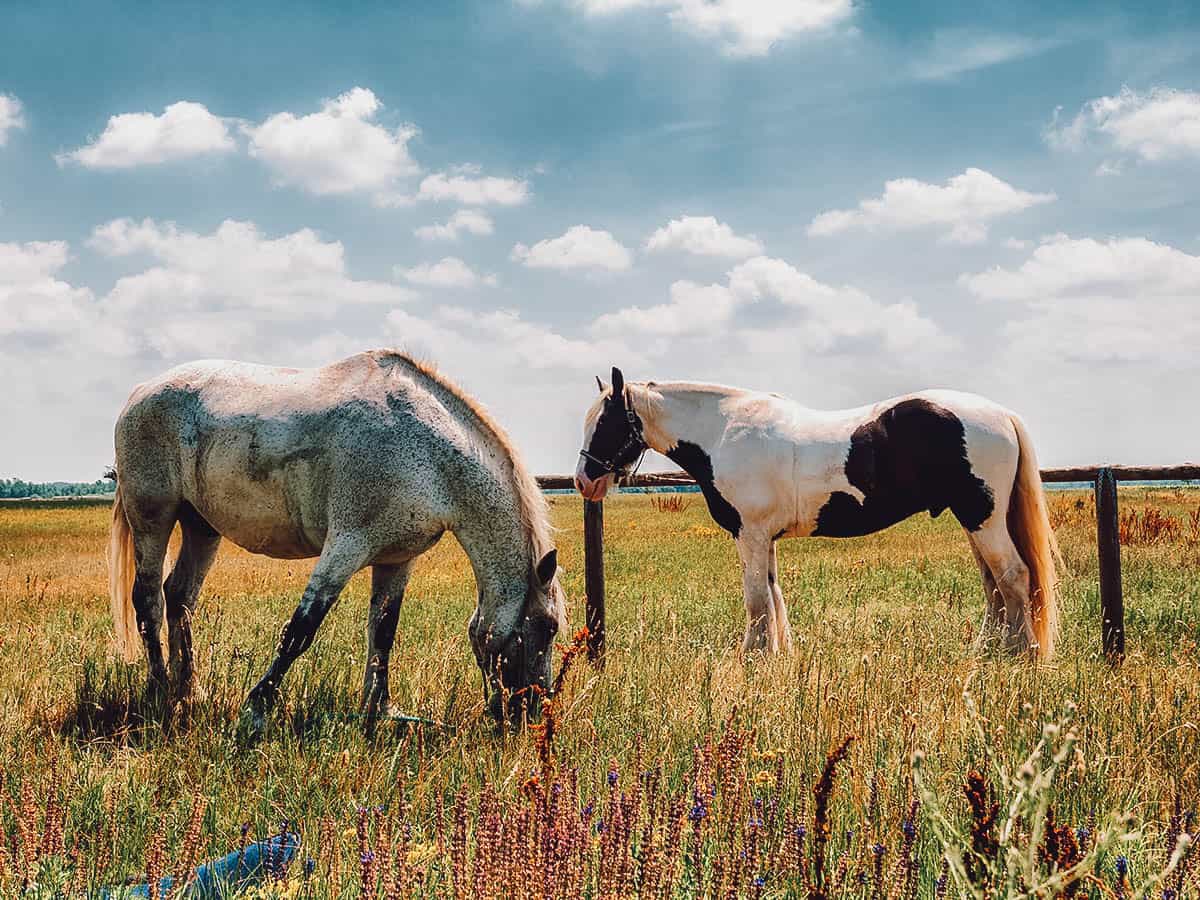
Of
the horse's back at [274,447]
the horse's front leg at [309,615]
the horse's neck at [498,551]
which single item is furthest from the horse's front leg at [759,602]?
the horse's front leg at [309,615]

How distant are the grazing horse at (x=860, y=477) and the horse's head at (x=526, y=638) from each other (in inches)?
87.2

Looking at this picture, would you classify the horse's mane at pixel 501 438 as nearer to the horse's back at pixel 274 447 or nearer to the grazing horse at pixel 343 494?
the grazing horse at pixel 343 494

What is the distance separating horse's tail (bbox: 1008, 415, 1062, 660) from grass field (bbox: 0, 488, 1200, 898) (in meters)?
0.41

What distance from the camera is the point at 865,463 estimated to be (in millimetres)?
6613

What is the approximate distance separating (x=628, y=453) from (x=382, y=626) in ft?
9.09

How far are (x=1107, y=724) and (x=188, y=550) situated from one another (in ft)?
19.1

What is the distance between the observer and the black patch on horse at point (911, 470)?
21.2ft

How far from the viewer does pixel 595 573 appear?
24.0 feet

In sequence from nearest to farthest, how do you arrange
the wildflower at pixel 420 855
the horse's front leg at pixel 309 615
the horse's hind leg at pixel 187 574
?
the wildflower at pixel 420 855
the horse's front leg at pixel 309 615
the horse's hind leg at pixel 187 574

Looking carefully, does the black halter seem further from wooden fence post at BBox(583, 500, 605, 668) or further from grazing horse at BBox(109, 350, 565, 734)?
grazing horse at BBox(109, 350, 565, 734)

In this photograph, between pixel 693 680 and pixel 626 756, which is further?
pixel 693 680

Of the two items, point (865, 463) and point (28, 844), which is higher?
point (865, 463)

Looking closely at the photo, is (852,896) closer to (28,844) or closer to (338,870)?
(338,870)

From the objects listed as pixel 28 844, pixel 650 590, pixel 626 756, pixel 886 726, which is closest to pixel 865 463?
pixel 886 726
